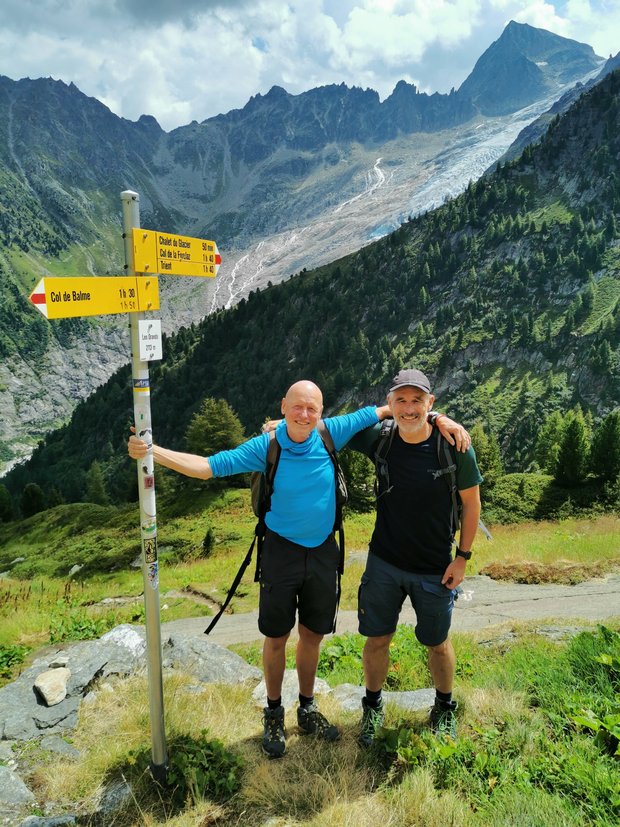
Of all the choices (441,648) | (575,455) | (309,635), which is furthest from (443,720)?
(575,455)

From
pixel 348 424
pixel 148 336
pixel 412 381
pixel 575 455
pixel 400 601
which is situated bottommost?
pixel 575 455

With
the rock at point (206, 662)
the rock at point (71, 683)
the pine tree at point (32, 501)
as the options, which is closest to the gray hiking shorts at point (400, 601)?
the rock at point (206, 662)

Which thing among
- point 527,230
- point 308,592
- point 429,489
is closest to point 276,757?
point 308,592

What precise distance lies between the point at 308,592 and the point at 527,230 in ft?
421

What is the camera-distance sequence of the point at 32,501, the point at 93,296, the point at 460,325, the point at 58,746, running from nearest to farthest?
the point at 93,296
the point at 58,746
the point at 32,501
the point at 460,325

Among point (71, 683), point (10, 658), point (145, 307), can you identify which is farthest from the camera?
point (10, 658)

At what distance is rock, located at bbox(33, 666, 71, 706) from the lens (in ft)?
19.7

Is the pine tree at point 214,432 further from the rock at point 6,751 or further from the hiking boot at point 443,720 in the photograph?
the hiking boot at point 443,720

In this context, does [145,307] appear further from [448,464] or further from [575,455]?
[575,455]

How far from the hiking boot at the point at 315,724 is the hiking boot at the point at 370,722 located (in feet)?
1.04

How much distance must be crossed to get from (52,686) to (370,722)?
386 centimetres

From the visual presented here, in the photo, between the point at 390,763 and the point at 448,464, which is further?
the point at 448,464

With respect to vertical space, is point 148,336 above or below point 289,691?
above

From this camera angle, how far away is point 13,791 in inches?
174
